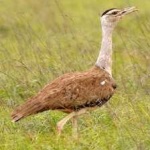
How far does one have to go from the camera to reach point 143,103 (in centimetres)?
619

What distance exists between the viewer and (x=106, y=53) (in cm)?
620

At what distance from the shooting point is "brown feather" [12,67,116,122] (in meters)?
5.52

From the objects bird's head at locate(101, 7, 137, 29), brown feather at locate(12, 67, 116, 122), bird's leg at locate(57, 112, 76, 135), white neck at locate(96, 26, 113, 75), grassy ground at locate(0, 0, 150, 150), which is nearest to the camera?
grassy ground at locate(0, 0, 150, 150)

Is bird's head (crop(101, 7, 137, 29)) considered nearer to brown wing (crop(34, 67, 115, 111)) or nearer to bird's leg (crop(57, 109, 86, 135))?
brown wing (crop(34, 67, 115, 111))

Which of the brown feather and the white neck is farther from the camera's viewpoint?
the white neck

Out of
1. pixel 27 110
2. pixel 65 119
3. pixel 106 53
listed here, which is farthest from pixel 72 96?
pixel 106 53

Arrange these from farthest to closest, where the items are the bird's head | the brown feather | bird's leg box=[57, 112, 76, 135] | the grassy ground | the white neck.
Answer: the bird's head → the white neck → bird's leg box=[57, 112, 76, 135] → the brown feather → the grassy ground

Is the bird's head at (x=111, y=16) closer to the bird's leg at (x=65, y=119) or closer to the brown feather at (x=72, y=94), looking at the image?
the brown feather at (x=72, y=94)

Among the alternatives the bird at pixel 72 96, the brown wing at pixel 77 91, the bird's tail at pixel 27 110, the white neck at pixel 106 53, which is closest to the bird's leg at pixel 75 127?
the bird at pixel 72 96

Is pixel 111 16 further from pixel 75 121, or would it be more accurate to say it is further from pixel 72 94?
pixel 75 121

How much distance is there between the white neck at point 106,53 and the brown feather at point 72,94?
0.17 metres

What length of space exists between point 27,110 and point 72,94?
39cm

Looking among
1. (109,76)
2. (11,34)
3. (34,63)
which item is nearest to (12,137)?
(109,76)

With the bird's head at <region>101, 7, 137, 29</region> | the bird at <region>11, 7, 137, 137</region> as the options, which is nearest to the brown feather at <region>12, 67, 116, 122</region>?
the bird at <region>11, 7, 137, 137</region>
